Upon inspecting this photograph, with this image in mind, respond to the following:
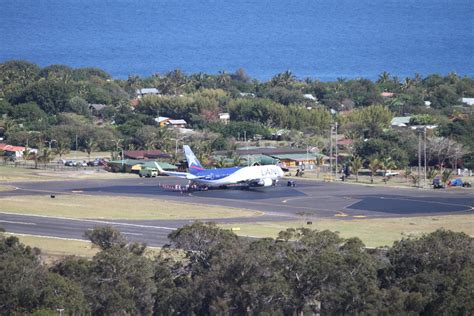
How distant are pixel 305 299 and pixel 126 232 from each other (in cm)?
2959

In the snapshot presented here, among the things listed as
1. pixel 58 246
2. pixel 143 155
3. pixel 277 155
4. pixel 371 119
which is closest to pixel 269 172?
pixel 277 155

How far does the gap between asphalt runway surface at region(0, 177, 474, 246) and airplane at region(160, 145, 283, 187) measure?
3.72 feet

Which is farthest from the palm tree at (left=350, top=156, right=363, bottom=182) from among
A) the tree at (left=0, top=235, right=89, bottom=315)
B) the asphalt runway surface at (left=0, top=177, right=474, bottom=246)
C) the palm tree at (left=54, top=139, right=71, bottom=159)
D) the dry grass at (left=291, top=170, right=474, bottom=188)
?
the tree at (left=0, top=235, right=89, bottom=315)

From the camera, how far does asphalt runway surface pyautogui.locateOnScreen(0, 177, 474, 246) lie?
90.4 m

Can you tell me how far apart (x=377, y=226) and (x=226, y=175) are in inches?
1168

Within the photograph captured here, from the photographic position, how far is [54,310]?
2196 inches

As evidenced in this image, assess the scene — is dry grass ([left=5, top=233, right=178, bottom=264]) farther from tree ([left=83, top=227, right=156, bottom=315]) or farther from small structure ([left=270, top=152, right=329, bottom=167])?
small structure ([left=270, top=152, right=329, bottom=167])

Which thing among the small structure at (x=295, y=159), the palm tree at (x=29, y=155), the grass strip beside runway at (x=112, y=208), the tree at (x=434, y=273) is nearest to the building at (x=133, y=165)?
the palm tree at (x=29, y=155)

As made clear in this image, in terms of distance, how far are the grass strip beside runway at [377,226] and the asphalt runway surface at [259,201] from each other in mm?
2744

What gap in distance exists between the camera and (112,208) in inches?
4031

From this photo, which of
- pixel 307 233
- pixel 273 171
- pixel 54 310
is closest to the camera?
pixel 54 310

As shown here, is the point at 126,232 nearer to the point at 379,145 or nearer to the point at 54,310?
the point at 54,310

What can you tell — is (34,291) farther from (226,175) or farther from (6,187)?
(6,187)

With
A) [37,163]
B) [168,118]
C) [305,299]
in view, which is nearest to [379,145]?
[37,163]
